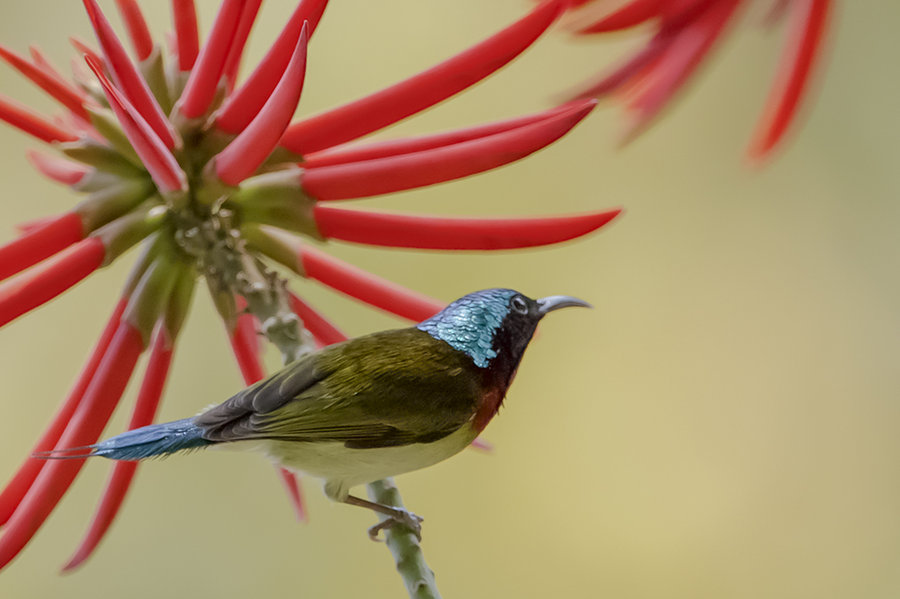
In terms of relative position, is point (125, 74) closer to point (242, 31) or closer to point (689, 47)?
point (242, 31)

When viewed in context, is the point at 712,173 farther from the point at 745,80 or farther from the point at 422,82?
the point at 422,82

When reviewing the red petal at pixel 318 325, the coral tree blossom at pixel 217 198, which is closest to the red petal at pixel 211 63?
the coral tree blossom at pixel 217 198

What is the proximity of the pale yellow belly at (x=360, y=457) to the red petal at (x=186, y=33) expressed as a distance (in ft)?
0.65

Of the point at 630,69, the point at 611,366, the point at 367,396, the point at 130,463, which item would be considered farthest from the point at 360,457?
the point at 611,366

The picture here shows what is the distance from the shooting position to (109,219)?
433mm

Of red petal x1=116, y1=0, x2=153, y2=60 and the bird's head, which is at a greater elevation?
red petal x1=116, y1=0, x2=153, y2=60

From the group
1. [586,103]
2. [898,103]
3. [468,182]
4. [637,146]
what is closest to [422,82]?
[586,103]

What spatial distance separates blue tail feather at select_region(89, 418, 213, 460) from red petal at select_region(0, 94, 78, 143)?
7.7 inches

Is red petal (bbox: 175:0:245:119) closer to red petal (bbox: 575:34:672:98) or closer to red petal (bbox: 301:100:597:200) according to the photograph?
red petal (bbox: 301:100:597:200)

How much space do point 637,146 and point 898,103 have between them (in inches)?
14.6

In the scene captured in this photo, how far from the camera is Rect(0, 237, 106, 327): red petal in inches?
15.4

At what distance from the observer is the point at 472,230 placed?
1.31 ft

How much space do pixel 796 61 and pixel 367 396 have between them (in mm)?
264

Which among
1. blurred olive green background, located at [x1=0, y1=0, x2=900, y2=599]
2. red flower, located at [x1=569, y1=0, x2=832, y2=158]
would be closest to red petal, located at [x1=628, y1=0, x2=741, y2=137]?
red flower, located at [x1=569, y1=0, x2=832, y2=158]
